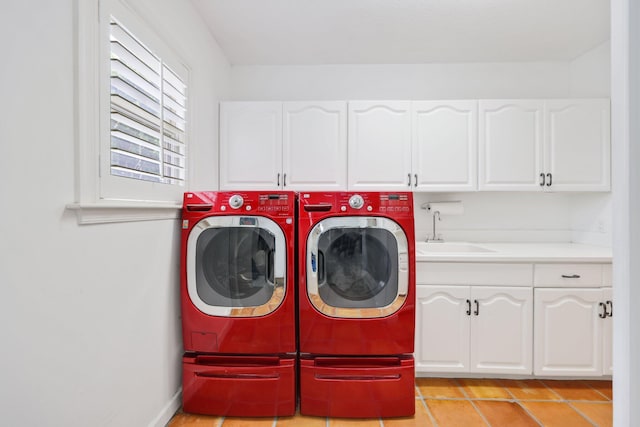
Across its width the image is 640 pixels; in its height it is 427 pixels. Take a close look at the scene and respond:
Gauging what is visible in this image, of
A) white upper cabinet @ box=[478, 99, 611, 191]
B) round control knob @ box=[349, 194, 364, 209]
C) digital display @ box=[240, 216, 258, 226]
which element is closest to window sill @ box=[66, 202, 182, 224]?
digital display @ box=[240, 216, 258, 226]

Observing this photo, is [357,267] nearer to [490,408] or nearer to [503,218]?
[490,408]

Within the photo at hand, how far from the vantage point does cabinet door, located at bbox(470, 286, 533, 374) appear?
2.15 meters

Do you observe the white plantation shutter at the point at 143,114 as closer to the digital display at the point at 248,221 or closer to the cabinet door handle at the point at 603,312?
the digital display at the point at 248,221

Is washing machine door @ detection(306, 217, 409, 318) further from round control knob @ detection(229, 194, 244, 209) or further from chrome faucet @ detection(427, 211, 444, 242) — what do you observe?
chrome faucet @ detection(427, 211, 444, 242)

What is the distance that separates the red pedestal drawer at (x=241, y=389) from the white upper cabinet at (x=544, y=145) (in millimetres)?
1878

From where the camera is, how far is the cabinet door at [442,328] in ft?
7.10

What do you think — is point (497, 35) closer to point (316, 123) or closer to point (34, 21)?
point (316, 123)

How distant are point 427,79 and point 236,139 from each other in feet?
5.32

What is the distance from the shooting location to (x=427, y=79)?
2.84 meters

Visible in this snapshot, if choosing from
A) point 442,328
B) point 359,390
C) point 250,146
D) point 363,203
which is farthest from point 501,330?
point 250,146

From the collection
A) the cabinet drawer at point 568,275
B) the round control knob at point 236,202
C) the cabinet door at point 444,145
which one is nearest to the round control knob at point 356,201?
the round control knob at point 236,202

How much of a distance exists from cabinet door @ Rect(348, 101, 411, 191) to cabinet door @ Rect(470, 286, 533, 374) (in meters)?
0.93

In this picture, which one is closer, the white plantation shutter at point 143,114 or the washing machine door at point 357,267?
the white plantation shutter at point 143,114

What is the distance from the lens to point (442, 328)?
7.13ft
